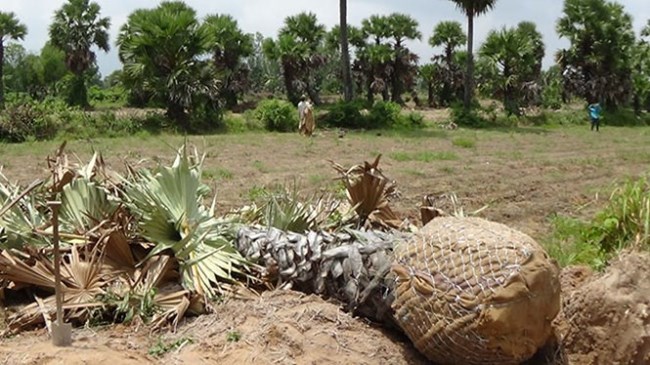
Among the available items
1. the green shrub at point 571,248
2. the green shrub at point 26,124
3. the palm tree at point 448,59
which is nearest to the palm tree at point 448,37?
the palm tree at point 448,59

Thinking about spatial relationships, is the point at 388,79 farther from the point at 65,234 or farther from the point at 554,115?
the point at 65,234

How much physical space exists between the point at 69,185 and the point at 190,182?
0.77 metres

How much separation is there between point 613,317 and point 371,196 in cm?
194

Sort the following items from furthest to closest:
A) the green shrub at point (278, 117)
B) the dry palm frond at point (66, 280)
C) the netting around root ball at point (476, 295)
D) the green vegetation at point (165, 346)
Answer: the green shrub at point (278, 117), the dry palm frond at point (66, 280), the green vegetation at point (165, 346), the netting around root ball at point (476, 295)

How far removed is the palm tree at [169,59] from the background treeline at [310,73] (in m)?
0.04

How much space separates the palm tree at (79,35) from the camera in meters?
38.6

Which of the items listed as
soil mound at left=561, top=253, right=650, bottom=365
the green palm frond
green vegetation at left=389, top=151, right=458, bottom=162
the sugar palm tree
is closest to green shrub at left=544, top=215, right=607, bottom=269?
soil mound at left=561, top=253, right=650, bottom=365

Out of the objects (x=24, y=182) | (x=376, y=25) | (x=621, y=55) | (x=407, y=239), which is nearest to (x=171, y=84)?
(x=24, y=182)

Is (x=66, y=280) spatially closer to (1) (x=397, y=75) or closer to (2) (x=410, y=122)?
(2) (x=410, y=122)

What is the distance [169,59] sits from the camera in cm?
2452

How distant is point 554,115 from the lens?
35156mm

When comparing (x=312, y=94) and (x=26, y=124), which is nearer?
(x=26, y=124)

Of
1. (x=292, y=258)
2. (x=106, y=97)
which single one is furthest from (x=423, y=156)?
(x=106, y=97)

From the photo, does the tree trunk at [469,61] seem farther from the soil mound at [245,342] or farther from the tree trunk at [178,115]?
the soil mound at [245,342]
